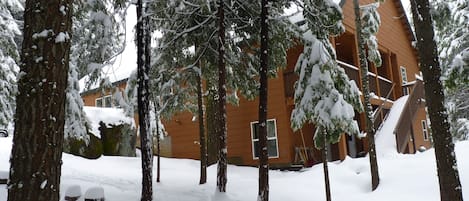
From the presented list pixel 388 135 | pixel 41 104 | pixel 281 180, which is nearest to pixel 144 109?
pixel 41 104

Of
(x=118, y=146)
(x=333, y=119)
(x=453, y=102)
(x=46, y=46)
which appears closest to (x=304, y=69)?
(x=333, y=119)

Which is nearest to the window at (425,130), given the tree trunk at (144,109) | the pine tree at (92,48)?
the pine tree at (92,48)

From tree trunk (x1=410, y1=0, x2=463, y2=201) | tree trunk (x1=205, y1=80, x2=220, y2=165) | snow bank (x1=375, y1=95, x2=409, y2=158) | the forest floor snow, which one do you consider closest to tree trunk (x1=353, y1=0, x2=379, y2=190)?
the forest floor snow

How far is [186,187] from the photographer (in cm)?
1084

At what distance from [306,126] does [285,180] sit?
5.07m

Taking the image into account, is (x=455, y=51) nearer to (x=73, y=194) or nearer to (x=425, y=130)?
(x=73, y=194)

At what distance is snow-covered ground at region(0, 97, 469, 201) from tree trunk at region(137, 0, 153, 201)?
2.24 feet

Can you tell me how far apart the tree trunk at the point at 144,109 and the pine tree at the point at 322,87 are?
10.9 feet

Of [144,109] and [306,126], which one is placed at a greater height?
[144,109]

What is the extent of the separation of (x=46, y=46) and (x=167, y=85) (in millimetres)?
8373

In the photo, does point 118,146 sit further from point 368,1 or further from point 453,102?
point 453,102

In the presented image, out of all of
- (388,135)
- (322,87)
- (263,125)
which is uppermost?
(322,87)

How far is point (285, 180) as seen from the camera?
526 inches

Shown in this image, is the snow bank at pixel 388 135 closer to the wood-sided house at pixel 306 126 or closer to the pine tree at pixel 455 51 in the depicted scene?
the wood-sided house at pixel 306 126
